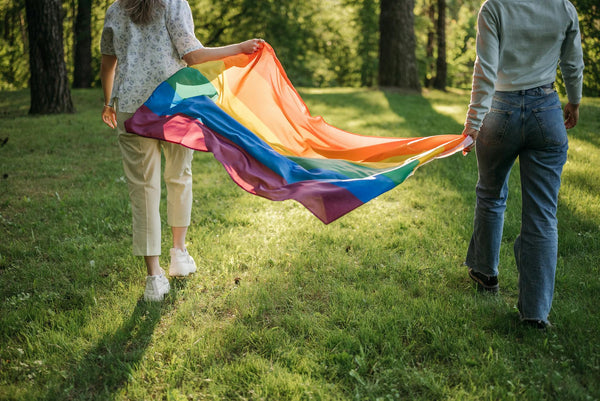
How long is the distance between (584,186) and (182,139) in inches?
214

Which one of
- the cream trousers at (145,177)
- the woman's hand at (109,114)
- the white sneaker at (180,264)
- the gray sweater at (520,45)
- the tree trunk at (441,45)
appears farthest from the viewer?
the tree trunk at (441,45)

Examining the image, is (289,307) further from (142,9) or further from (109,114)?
(142,9)

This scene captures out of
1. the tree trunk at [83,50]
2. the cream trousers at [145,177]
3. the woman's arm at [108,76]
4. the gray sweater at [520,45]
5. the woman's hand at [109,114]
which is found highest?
the gray sweater at [520,45]

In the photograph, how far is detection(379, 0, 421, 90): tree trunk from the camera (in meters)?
16.7

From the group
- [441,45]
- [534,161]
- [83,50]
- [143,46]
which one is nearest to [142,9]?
[143,46]

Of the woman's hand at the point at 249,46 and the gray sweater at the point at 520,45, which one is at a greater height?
the gray sweater at the point at 520,45

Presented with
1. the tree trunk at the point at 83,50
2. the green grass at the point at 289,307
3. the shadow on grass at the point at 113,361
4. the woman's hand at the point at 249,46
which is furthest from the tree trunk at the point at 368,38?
the shadow on grass at the point at 113,361

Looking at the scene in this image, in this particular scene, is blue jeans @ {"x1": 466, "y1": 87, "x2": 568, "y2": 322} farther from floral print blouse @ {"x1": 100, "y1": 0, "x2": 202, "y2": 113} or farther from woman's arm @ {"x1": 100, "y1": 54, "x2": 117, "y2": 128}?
woman's arm @ {"x1": 100, "y1": 54, "x2": 117, "y2": 128}

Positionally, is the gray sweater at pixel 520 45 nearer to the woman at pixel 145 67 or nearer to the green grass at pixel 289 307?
the green grass at pixel 289 307

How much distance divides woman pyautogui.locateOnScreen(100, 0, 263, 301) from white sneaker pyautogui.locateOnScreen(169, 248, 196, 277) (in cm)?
26

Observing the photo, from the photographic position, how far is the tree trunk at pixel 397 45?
16.7m

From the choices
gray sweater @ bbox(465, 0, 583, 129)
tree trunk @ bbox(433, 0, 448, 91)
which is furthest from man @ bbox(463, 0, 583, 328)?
tree trunk @ bbox(433, 0, 448, 91)

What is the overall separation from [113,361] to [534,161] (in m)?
3.19

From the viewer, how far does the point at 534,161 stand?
331cm
